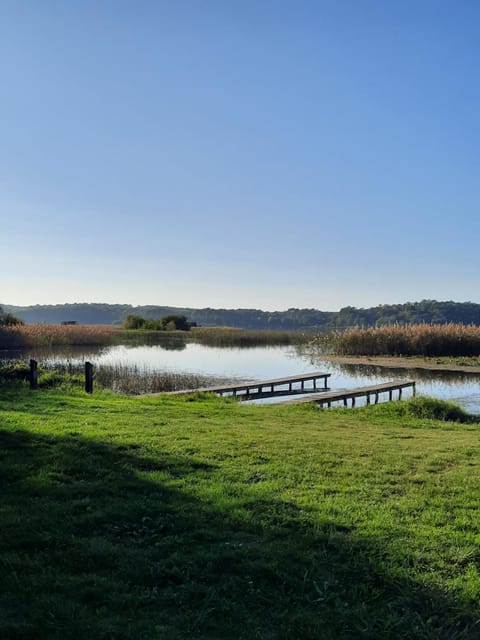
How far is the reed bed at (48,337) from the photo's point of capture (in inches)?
1320

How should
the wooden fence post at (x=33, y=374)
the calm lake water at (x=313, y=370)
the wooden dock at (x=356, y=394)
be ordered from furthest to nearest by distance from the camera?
the calm lake water at (x=313, y=370)
the wooden dock at (x=356, y=394)
the wooden fence post at (x=33, y=374)

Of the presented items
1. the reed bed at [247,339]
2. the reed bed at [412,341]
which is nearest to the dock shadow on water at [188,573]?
the reed bed at [412,341]

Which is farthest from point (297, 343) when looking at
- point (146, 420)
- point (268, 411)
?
point (146, 420)

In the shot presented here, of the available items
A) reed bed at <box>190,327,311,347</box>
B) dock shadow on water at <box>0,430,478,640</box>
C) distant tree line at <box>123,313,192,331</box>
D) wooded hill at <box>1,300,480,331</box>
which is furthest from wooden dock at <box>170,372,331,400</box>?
wooded hill at <box>1,300,480,331</box>

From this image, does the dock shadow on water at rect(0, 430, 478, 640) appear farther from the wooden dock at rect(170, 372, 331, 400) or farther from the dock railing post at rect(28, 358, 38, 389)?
the wooden dock at rect(170, 372, 331, 400)

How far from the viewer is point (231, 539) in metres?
3.85

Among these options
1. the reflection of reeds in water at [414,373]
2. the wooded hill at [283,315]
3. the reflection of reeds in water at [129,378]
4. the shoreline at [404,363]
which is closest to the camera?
the reflection of reeds in water at [129,378]

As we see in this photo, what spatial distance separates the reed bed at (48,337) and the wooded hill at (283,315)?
26.7m

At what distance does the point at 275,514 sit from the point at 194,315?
115 metres

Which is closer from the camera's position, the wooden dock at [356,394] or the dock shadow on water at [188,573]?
the dock shadow on water at [188,573]

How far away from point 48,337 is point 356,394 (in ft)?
85.4

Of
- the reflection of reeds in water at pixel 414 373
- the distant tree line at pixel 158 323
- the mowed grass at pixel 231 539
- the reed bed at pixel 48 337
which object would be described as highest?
the distant tree line at pixel 158 323

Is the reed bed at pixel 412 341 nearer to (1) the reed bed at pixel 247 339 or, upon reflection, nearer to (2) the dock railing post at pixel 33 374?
(1) the reed bed at pixel 247 339

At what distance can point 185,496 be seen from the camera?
4695 millimetres
